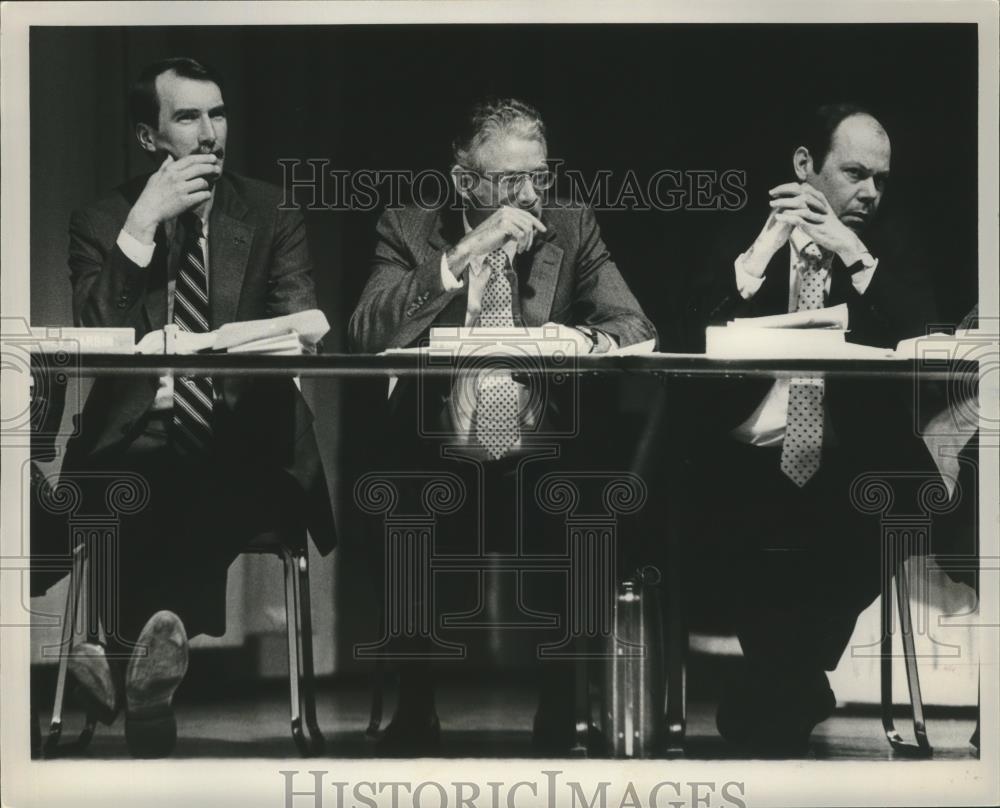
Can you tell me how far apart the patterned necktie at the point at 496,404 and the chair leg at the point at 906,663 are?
1.10m

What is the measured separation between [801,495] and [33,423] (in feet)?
6.89

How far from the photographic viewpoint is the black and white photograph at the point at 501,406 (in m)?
3.05

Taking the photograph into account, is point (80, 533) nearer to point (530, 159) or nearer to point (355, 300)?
point (355, 300)

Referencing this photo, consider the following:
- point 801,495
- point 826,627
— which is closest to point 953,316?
point 801,495

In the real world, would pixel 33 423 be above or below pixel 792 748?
above

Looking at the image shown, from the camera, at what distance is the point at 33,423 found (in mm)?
3088

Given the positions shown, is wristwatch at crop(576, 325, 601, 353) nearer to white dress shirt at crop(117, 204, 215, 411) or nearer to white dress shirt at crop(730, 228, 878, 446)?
white dress shirt at crop(730, 228, 878, 446)

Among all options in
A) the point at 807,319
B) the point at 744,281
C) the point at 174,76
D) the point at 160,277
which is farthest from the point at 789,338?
the point at 174,76

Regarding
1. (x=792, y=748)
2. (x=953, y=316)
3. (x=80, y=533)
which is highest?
(x=953, y=316)

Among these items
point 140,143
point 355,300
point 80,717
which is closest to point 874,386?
point 355,300

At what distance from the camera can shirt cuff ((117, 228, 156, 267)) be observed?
3102mm

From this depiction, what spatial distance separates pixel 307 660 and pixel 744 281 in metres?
1.58

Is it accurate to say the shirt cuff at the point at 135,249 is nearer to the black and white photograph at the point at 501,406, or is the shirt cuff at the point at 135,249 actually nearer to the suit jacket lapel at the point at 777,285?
the black and white photograph at the point at 501,406

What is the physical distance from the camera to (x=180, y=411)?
3045 millimetres
